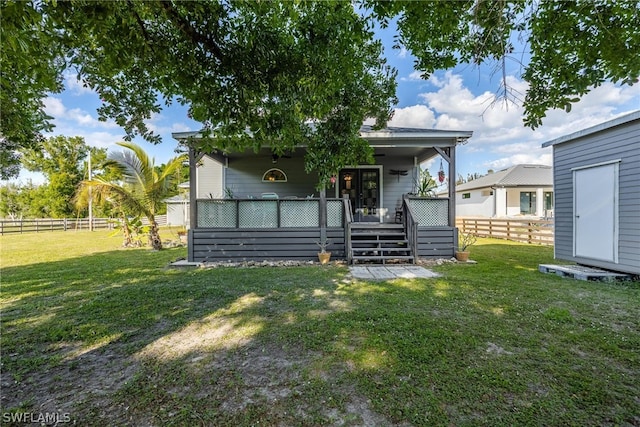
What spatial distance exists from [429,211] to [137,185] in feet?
30.4

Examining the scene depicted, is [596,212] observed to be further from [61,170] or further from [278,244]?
[61,170]

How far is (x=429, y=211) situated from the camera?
763 cm

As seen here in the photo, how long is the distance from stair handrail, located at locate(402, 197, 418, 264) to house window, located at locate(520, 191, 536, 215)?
1596 centimetres

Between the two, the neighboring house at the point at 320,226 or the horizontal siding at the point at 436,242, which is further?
the horizontal siding at the point at 436,242

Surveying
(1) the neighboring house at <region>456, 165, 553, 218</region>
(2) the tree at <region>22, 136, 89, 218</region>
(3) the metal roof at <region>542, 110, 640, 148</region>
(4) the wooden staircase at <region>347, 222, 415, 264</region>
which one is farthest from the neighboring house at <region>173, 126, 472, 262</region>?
(2) the tree at <region>22, 136, 89, 218</region>

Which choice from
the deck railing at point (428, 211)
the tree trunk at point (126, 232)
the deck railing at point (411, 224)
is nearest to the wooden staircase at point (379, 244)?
the deck railing at point (411, 224)

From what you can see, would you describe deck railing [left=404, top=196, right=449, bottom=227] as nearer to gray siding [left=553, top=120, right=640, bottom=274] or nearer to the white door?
gray siding [left=553, top=120, right=640, bottom=274]

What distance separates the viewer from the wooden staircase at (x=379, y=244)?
23.1 ft

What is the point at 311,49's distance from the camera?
2551mm

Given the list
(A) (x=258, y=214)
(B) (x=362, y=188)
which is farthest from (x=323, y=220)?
(B) (x=362, y=188)

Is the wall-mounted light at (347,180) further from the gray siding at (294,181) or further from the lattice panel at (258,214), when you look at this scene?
the lattice panel at (258,214)

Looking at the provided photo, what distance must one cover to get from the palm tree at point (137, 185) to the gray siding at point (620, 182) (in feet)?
34.0

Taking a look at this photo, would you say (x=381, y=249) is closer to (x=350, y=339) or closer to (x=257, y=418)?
(x=350, y=339)

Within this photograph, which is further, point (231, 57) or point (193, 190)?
point (193, 190)
